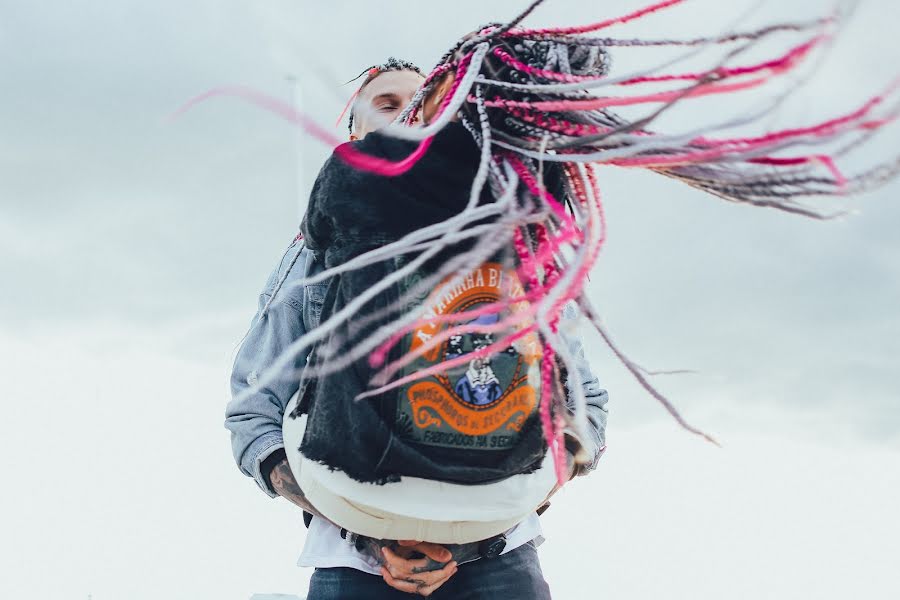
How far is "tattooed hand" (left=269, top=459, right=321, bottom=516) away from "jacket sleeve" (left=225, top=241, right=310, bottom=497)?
0.11ft

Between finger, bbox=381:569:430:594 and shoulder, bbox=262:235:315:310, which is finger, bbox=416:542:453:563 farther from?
shoulder, bbox=262:235:315:310

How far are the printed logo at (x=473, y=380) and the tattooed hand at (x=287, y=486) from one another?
40cm

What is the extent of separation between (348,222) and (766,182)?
704mm

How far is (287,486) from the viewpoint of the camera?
1771 millimetres

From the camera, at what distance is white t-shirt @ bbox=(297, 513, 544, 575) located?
1824 mm

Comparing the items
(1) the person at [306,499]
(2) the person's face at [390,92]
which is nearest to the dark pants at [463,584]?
(1) the person at [306,499]

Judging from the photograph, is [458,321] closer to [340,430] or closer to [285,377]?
[340,430]

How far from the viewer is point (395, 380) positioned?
4.78 feet

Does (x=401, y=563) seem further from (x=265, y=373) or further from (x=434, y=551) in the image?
(x=265, y=373)

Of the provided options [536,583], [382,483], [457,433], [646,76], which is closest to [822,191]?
[646,76]

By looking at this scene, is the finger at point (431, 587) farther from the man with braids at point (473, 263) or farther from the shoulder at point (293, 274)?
the shoulder at point (293, 274)

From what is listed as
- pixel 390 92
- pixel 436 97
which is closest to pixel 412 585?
pixel 436 97

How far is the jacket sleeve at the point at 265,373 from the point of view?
71.6 inches

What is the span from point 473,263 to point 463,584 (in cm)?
91
